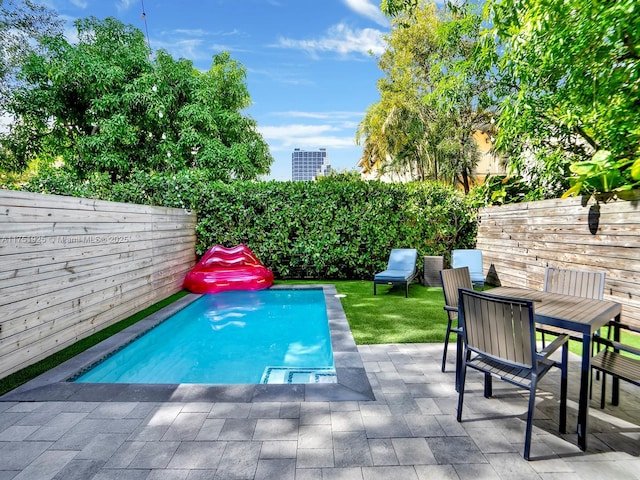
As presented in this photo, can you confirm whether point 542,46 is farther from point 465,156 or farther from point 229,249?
point 465,156

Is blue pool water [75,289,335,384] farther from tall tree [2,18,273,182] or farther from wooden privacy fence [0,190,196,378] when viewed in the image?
tall tree [2,18,273,182]

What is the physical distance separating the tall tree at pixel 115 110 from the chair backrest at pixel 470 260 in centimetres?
1181

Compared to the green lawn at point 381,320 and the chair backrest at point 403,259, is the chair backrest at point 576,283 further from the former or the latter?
the chair backrest at point 403,259

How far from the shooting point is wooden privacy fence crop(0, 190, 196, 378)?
3.34 meters

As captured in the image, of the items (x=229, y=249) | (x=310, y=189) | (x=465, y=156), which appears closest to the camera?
(x=229, y=249)

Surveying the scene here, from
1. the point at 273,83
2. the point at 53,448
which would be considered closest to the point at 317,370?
the point at 53,448

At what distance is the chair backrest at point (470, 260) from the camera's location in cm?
801

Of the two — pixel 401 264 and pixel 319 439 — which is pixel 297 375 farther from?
pixel 401 264

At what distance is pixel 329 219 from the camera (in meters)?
9.21

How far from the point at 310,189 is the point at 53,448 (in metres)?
7.77

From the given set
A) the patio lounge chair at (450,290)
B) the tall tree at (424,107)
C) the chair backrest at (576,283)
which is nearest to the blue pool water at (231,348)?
the patio lounge chair at (450,290)

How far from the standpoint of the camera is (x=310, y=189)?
9.23 meters

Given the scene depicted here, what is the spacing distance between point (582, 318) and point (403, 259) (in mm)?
6078

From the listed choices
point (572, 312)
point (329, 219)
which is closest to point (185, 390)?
point (572, 312)
